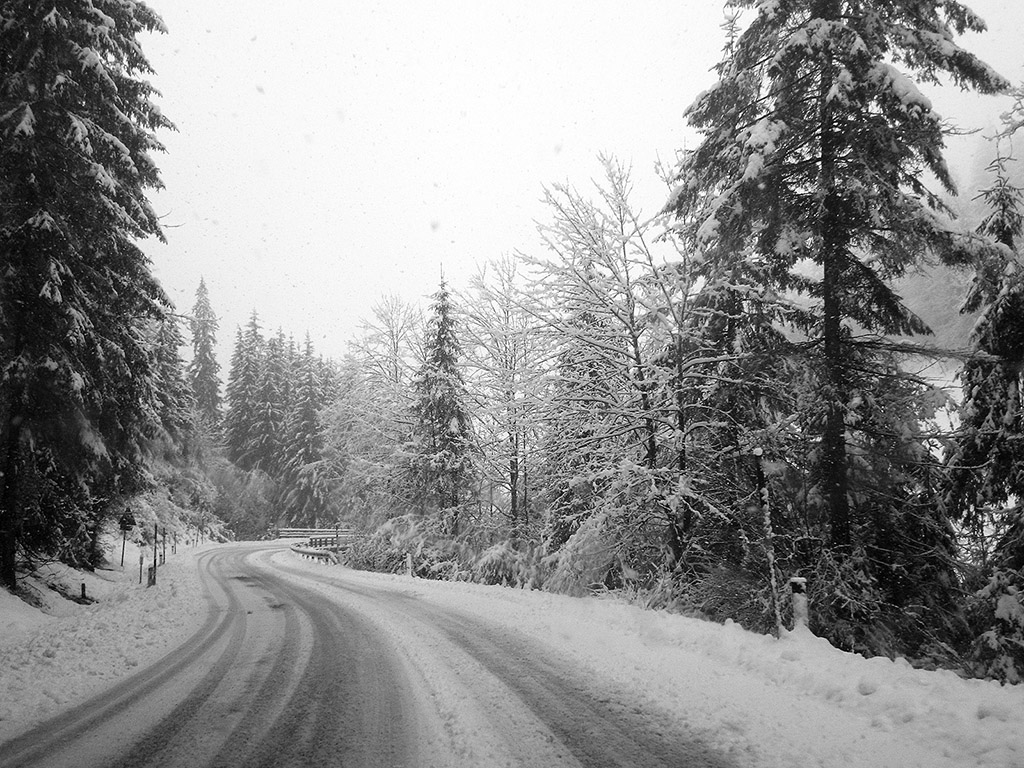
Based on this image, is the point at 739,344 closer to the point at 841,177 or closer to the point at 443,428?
the point at 841,177

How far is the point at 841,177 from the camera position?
7871mm

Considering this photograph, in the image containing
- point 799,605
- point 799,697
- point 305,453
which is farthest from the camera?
point 305,453

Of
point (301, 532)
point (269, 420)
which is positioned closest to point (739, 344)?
point (301, 532)

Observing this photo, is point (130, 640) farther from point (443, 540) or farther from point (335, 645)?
point (443, 540)

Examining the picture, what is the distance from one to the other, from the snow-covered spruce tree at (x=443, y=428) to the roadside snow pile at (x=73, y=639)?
8600mm

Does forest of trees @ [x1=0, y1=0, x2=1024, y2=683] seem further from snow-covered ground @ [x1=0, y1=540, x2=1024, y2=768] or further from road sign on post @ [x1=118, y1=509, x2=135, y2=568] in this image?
road sign on post @ [x1=118, y1=509, x2=135, y2=568]

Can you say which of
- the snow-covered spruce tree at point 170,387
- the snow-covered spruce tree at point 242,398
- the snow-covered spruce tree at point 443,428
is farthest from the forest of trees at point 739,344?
the snow-covered spruce tree at point 242,398

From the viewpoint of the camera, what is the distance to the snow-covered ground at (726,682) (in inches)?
171

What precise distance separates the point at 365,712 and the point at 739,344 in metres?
9.06

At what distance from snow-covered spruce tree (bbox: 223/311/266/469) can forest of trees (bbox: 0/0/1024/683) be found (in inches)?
1560

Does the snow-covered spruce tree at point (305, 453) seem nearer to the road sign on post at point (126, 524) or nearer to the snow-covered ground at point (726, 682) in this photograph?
the road sign on post at point (126, 524)

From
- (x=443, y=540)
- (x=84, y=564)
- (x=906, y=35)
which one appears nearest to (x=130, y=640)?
(x=84, y=564)

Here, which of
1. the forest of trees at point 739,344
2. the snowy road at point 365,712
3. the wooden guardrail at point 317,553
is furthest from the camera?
the wooden guardrail at point 317,553

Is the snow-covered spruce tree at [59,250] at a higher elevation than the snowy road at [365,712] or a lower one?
higher
